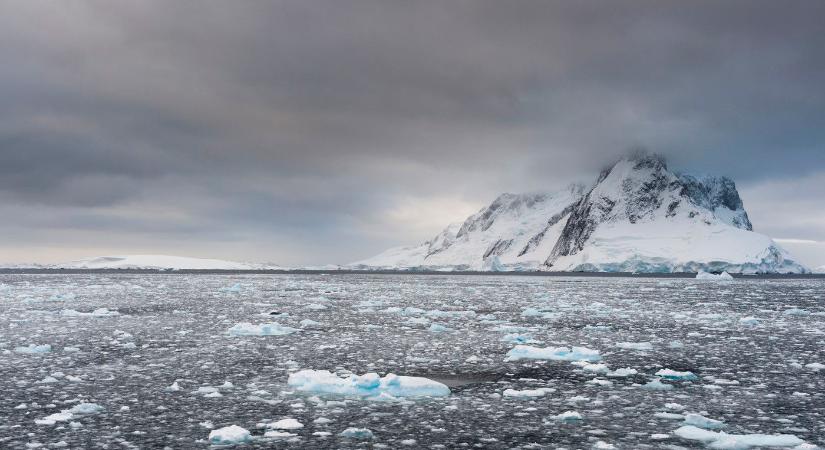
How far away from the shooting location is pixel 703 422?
764 cm

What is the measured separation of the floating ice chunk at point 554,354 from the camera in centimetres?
1320

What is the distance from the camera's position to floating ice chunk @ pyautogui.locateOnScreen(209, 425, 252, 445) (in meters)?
6.77

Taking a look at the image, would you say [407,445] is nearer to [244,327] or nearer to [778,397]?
[778,397]

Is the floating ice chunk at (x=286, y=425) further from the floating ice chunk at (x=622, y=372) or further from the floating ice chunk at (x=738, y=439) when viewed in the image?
the floating ice chunk at (x=622, y=372)

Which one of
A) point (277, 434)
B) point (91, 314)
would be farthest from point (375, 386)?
point (91, 314)

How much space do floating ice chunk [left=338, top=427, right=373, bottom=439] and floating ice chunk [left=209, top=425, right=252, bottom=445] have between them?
108cm

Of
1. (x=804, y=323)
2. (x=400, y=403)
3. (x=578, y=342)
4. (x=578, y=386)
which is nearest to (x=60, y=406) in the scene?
(x=400, y=403)

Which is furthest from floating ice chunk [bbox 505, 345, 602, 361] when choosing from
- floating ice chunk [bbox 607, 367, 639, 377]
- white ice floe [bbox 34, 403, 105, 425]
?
white ice floe [bbox 34, 403, 105, 425]

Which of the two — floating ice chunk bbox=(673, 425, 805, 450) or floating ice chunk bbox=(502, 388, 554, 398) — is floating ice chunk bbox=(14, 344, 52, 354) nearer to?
floating ice chunk bbox=(502, 388, 554, 398)

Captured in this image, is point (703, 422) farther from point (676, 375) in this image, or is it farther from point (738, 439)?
point (676, 375)

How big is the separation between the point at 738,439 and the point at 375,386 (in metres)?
5.09

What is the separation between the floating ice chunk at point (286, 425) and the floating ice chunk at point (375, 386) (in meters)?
1.97

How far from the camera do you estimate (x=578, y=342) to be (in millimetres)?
16234

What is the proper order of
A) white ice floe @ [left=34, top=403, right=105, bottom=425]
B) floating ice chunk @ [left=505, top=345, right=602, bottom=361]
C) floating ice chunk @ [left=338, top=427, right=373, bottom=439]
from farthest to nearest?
floating ice chunk @ [left=505, top=345, right=602, bottom=361]
white ice floe @ [left=34, top=403, right=105, bottom=425]
floating ice chunk @ [left=338, top=427, right=373, bottom=439]
